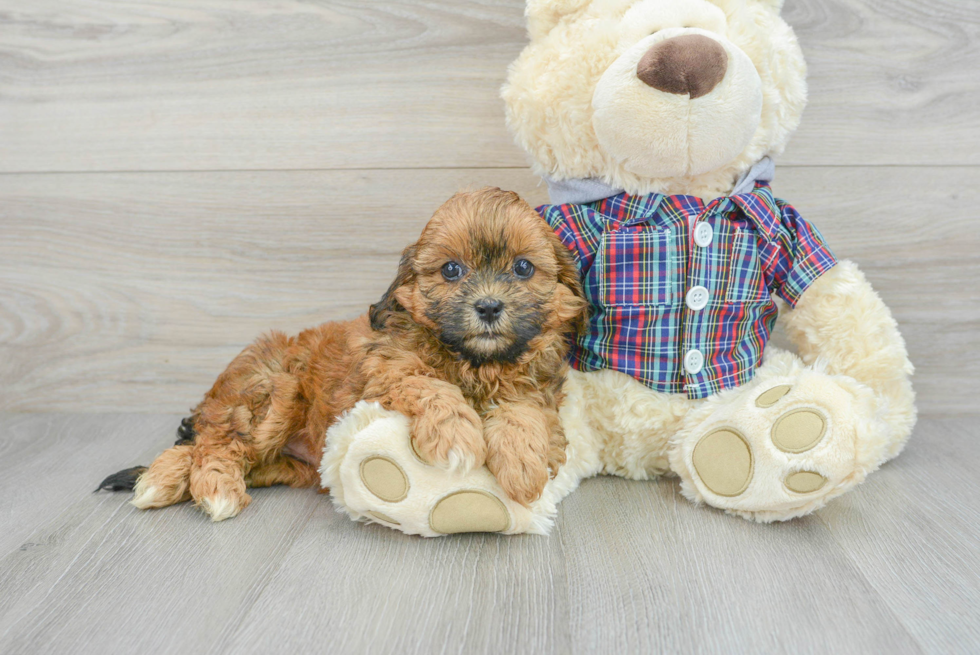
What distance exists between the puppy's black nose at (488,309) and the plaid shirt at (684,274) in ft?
1.09

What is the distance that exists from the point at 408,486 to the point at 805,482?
2.28 ft

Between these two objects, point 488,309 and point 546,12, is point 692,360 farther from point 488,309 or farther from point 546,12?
point 546,12

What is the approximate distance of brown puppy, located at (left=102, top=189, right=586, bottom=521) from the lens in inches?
46.0

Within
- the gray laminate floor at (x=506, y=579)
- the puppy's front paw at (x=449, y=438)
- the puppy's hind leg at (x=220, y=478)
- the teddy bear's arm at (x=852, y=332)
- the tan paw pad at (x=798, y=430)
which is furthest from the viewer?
the teddy bear's arm at (x=852, y=332)

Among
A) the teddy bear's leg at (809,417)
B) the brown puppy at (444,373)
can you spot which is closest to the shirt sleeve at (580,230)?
the brown puppy at (444,373)

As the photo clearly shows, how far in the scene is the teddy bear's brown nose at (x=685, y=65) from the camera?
1229 mm

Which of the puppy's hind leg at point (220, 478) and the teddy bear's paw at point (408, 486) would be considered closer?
the teddy bear's paw at point (408, 486)

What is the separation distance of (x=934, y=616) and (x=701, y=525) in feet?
1.25

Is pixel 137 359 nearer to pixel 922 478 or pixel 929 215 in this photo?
pixel 922 478

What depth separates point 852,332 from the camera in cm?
147

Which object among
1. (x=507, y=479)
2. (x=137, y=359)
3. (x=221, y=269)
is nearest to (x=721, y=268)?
(x=507, y=479)

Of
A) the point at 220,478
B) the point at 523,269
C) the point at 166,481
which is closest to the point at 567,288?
the point at 523,269

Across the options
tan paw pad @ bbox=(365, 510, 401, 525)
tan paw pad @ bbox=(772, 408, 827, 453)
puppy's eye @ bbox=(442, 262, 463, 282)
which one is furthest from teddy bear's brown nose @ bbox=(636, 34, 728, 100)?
tan paw pad @ bbox=(365, 510, 401, 525)

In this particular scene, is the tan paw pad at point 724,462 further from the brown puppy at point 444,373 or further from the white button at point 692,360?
the brown puppy at point 444,373
